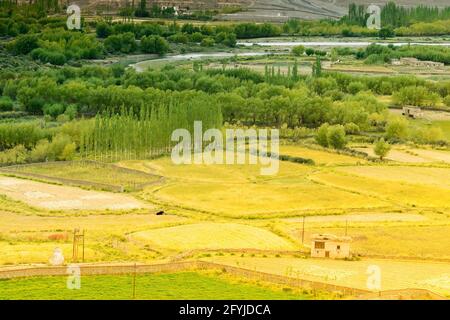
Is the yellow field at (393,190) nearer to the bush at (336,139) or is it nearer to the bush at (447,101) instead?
the bush at (336,139)

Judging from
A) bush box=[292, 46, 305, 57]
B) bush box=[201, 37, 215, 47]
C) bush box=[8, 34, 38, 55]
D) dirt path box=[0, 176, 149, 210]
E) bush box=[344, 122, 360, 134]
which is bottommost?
bush box=[344, 122, 360, 134]

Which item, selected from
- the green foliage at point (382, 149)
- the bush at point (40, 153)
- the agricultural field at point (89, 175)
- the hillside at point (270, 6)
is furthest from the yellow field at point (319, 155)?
the hillside at point (270, 6)

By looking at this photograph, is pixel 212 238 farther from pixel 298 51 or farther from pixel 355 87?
pixel 298 51

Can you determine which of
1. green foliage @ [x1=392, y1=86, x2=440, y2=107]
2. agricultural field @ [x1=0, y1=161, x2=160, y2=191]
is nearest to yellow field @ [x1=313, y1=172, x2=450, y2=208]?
agricultural field @ [x1=0, y1=161, x2=160, y2=191]

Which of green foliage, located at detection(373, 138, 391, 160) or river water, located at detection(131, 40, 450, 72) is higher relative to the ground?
river water, located at detection(131, 40, 450, 72)

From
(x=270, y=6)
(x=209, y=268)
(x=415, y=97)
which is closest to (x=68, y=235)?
(x=209, y=268)

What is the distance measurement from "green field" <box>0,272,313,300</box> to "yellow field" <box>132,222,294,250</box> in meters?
5.78

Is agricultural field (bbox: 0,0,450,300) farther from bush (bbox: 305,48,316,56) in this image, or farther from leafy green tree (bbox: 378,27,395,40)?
leafy green tree (bbox: 378,27,395,40)

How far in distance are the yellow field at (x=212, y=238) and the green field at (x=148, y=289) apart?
5776mm

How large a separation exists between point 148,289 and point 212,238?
30.2 feet

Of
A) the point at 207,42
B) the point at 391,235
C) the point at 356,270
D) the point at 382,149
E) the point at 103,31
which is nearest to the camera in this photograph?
the point at 356,270

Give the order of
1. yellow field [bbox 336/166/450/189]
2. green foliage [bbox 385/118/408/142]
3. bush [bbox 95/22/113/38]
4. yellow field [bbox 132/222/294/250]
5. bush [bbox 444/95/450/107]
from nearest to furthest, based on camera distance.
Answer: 1. yellow field [bbox 132/222/294/250]
2. yellow field [bbox 336/166/450/189]
3. green foliage [bbox 385/118/408/142]
4. bush [bbox 444/95/450/107]
5. bush [bbox 95/22/113/38]

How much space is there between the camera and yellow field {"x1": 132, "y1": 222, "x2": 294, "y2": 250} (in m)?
41.6

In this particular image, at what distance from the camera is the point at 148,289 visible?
3359cm
